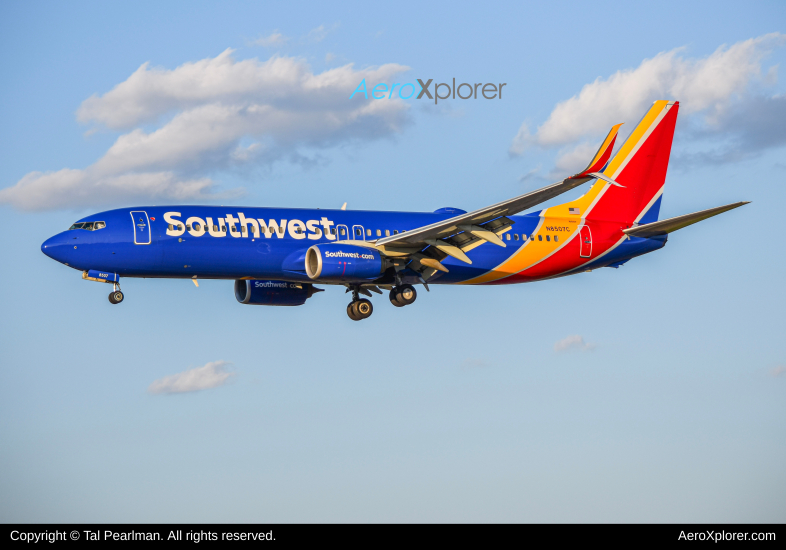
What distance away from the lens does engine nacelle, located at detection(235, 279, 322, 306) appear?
51781mm

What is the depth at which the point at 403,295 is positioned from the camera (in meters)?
48.8

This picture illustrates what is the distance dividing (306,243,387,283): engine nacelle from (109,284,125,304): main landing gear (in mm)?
8395

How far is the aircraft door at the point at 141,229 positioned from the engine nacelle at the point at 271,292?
7938 millimetres

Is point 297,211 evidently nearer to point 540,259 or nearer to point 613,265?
point 540,259

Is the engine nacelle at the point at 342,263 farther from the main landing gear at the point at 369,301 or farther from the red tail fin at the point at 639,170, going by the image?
the red tail fin at the point at 639,170

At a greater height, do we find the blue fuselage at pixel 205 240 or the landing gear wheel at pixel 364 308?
the blue fuselage at pixel 205 240

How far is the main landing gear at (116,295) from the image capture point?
149 feet

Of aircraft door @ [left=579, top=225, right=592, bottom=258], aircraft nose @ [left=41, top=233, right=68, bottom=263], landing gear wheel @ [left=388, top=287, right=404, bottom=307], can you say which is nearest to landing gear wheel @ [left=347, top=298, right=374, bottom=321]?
landing gear wheel @ [left=388, top=287, right=404, bottom=307]

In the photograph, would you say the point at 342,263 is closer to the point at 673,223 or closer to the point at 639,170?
the point at 673,223

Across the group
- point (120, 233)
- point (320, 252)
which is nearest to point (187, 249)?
point (120, 233)

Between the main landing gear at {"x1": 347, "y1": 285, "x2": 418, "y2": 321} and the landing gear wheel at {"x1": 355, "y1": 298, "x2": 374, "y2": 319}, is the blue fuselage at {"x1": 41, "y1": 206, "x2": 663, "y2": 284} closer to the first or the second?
the main landing gear at {"x1": 347, "y1": 285, "x2": 418, "y2": 321}

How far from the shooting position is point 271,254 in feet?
151

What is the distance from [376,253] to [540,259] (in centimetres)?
978

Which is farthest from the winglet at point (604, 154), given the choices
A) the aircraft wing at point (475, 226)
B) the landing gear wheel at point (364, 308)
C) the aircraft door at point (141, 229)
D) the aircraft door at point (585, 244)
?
the aircraft door at point (141, 229)
